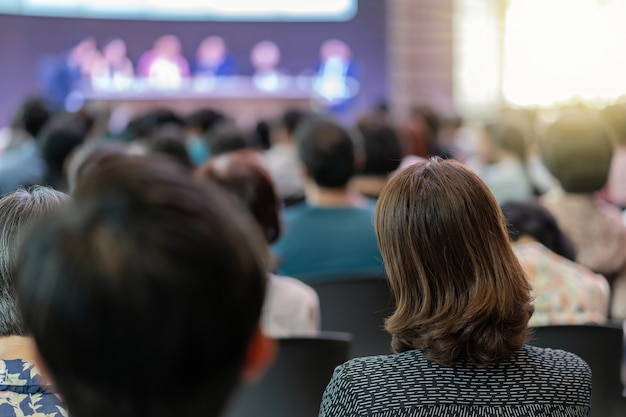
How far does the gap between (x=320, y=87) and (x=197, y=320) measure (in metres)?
11.1

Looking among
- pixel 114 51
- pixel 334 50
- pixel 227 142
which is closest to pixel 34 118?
pixel 227 142

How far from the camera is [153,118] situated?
6.57 m

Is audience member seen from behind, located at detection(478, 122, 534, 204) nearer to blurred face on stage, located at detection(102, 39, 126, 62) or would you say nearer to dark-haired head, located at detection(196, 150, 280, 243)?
dark-haired head, located at detection(196, 150, 280, 243)

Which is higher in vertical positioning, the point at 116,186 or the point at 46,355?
the point at 116,186

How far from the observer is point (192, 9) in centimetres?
1238

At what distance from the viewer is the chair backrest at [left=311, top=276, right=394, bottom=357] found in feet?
7.69


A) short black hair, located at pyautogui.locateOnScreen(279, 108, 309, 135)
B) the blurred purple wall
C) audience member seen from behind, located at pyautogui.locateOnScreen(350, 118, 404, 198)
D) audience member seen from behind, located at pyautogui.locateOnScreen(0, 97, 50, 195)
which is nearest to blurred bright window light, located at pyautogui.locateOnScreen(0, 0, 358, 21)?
the blurred purple wall

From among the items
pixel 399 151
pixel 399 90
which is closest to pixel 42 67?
pixel 399 90

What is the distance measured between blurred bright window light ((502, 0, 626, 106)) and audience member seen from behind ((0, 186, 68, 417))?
30.4ft

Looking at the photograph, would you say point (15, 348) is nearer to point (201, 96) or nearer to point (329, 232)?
point (329, 232)

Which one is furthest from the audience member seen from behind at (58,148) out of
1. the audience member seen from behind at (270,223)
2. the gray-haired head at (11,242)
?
the gray-haired head at (11,242)

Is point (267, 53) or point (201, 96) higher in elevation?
point (267, 53)

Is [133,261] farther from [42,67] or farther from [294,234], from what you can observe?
[42,67]

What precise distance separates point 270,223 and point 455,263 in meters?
1.36
